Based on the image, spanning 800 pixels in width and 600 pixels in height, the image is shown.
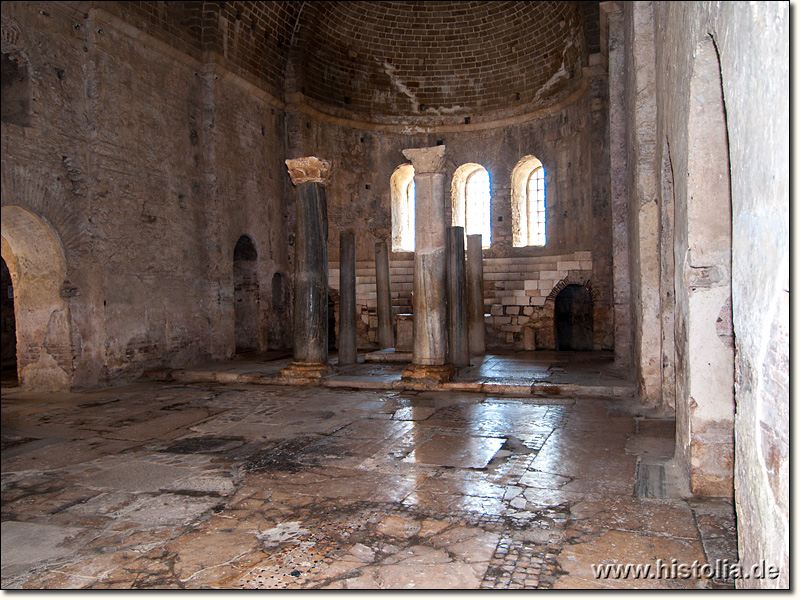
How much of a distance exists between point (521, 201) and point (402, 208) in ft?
12.6

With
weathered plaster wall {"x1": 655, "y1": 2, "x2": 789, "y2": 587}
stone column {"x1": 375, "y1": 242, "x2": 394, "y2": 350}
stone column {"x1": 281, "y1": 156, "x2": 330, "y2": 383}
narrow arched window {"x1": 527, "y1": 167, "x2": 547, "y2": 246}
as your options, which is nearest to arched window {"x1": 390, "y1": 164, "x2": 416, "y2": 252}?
narrow arched window {"x1": 527, "y1": 167, "x2": 547, "y2": 246}

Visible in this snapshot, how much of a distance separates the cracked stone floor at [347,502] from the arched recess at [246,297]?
7.81 metres

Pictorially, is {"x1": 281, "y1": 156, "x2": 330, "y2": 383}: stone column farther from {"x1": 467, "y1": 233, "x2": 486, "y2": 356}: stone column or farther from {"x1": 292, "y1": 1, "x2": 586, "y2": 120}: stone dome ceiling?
{"x1": 292, "y1": 1, "x2": 586, "y2": 120}: stone dome ceiling

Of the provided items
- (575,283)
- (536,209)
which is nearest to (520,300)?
(575,283)

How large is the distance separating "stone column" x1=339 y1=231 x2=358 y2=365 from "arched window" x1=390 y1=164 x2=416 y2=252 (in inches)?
286

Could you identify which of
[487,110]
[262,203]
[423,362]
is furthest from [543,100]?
[423,362]

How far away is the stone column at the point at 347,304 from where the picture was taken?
1216cm

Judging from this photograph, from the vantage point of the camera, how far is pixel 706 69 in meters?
3.54

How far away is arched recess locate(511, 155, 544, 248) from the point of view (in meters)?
18.8

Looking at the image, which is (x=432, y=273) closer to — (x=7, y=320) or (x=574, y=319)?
(x=574, y=319)

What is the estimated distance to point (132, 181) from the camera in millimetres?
11914

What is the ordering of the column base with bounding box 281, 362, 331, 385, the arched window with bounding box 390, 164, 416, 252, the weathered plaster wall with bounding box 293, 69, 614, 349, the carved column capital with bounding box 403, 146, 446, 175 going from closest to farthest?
the carved column capital with bounding box 403, 146, 446, 175
the column base with bounding box 281, 362, 331, 385
the weathered plaster wall with bounding box 293, 69, 614, 349
the arched window with bounding box 390, 164, 416, 252

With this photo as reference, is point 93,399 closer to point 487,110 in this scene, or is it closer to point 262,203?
Result: point 262,203

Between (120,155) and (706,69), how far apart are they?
35.5 feet
